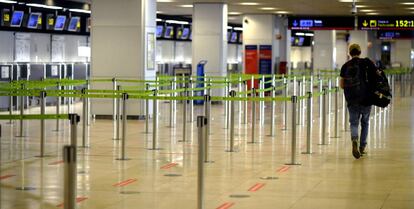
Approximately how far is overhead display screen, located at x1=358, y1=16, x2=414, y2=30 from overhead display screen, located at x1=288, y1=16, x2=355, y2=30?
0.57m

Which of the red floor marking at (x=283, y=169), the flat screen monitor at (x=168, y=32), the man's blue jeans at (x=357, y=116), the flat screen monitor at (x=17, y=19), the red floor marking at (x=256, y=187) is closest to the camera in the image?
the red floor marking at (x=256, y=187)

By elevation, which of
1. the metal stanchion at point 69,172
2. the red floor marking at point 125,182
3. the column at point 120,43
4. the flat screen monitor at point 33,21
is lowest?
the red floor marking at point 125,182

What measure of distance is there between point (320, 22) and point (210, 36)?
1156cm

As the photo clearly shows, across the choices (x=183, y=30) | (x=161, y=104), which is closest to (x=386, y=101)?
(x=161, y=104)

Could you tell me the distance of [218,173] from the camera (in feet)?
41.1

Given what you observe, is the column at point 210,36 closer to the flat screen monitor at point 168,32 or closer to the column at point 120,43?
the column at point 120,43

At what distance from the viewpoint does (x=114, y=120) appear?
22.2 meters

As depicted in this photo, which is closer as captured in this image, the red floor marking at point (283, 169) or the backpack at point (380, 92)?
the red floor marking at point (283, 169)

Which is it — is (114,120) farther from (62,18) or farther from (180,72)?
(180,72)

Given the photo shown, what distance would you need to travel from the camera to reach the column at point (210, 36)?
32000 millimetres

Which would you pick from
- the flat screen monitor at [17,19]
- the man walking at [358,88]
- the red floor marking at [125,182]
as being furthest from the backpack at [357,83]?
the flat screen monitor at [17,19]

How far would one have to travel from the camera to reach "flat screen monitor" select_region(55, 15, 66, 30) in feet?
104

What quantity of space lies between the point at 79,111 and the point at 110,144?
9.87 metres

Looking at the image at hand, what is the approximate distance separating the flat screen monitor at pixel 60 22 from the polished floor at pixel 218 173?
12.9m
